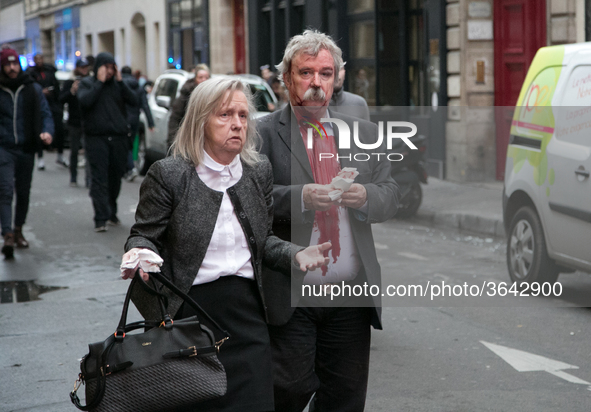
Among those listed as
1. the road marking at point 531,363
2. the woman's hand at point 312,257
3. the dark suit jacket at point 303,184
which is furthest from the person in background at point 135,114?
the woman's hand at point 312,257

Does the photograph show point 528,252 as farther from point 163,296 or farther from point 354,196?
point 163,296

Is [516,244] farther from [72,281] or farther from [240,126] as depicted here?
[240,126]

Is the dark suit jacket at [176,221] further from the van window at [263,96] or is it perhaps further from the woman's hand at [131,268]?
the van window at [263,96]

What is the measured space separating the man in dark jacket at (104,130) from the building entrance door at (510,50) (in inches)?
247

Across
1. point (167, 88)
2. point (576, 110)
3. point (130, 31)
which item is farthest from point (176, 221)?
point (130, 31)

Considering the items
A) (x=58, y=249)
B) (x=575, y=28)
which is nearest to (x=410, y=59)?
(x=575, y=28)

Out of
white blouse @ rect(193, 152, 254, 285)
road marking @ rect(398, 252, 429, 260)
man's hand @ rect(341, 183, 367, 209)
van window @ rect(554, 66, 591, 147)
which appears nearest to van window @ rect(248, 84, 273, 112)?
road marking @ rect(398, 252, 429, 260)

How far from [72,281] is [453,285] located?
3282 mm

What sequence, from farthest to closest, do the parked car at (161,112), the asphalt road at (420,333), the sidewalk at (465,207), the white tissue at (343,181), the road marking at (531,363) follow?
the parked car at (161,112)
the sidewalk at (465,207)
the road marking at (531,363)
the asphalt road at (420,333)
the white tissue at (343,181)

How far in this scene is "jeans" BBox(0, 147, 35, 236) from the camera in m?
9.06

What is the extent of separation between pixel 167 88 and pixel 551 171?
440 inches

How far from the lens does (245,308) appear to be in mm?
3164

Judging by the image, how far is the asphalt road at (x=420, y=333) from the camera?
4863 mm

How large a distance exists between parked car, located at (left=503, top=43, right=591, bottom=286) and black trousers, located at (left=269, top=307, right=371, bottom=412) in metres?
3.41
